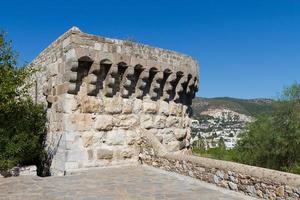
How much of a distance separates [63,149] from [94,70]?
2.18m

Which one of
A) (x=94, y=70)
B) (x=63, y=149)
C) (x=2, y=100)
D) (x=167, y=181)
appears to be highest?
(x=94, y=70)

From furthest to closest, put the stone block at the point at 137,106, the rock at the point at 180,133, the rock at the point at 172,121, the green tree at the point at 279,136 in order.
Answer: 1. the green tree at the point at 279,136
2. the rock at the point at 180,133
3. the rock at the point at 172,121
4. the stone block at the point at 137,106

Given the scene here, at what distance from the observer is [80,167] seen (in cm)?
855

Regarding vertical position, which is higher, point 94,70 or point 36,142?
point 94,70

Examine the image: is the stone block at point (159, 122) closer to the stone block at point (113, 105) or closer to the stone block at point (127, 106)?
the stone block at point (127, 106)

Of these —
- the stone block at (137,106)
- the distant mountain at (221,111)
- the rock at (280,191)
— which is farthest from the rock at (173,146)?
the distant mountain at (221,111)

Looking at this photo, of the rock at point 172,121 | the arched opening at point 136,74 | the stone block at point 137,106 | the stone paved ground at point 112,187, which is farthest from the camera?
the rock at point 172,121

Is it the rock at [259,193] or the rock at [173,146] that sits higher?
the rock at [173,146]

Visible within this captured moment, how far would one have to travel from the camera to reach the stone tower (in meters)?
8.57

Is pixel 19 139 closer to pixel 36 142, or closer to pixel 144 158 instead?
pixel 36 142

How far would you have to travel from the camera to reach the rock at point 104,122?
9.02 m

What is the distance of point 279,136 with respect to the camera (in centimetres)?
1748

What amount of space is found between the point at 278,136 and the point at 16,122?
1342 centimetres

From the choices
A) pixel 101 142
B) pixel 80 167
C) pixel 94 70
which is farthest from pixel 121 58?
pixel 80 167
